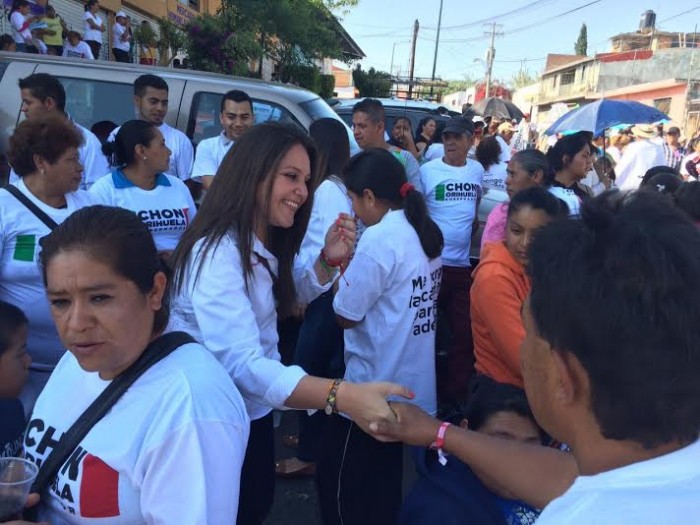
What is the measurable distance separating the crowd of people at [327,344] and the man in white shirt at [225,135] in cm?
90

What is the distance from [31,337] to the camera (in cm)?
268

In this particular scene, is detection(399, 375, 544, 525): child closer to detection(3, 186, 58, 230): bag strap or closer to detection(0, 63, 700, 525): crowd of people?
detection(0, 63, 700, 525): crowd of people

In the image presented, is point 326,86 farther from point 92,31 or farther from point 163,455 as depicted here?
point 163,455

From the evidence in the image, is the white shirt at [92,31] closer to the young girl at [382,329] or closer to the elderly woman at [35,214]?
the elderly woman at [35,214]

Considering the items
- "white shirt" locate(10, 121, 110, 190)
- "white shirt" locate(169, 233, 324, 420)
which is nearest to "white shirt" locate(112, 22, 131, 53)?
"white shirt" locate(10, 121, 110, 190)

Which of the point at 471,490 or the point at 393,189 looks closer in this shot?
A: the point at 471,490

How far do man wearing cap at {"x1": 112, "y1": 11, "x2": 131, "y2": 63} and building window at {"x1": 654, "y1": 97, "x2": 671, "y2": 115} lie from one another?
22.4m

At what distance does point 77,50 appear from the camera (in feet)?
36.2

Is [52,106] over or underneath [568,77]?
underneath

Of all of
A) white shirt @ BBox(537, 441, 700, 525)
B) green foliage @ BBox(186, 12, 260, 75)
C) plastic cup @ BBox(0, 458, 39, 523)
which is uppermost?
green foliage @ BBox(186, 12, 260, 75)

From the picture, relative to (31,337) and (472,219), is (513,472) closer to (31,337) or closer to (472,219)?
(31,337)

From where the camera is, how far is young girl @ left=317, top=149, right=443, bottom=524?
2.54 meters

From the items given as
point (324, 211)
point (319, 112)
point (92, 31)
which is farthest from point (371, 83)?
point (324, 211)

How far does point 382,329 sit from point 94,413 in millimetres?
1428
